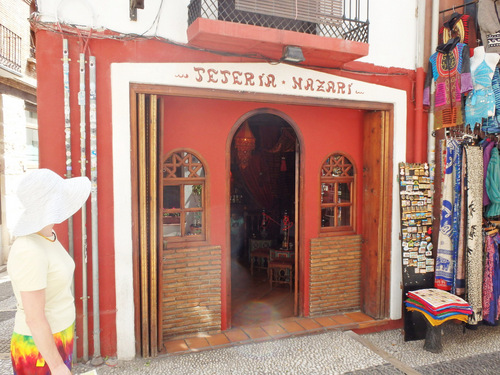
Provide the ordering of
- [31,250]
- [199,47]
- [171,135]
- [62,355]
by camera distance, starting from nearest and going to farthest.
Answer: [31,250] → [62,355] → [199,47] → [171,135]

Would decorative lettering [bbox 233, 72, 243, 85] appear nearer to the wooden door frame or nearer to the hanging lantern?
the wooden door frame

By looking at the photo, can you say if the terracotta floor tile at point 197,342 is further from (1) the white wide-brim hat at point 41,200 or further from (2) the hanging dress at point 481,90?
(2) the hanging dress at point 481,90

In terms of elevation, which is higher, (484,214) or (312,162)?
(312,162)

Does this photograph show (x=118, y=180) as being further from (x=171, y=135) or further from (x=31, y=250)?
(x=31, y=250)

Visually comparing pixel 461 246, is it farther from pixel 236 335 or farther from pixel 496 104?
pixel 236 335

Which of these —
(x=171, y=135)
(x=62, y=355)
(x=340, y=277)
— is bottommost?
(x=340, y=277)

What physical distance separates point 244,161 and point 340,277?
3443 millimetres

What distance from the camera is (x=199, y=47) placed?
14.5ft

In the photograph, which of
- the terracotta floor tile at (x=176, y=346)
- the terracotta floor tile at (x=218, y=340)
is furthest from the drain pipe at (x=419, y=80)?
Answer: the terracotta floor tile at (x=176, y=346)

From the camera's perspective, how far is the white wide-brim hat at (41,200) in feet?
7.37

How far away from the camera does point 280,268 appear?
7.12m

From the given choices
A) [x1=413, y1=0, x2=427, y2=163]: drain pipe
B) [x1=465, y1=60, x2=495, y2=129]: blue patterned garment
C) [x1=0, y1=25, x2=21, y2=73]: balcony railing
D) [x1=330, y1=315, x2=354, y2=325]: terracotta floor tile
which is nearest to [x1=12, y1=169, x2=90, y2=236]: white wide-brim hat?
[x1=330, y1=315, x2=354, y2=325]: terracotta floor tile

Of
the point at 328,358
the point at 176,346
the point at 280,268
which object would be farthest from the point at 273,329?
the point at 280,268

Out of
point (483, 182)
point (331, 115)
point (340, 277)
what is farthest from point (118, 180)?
point (483, 182)
